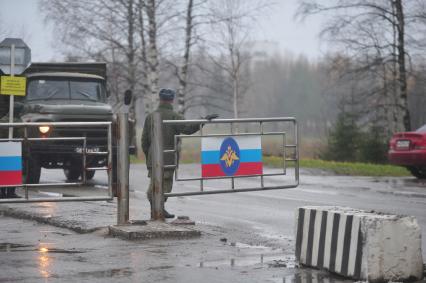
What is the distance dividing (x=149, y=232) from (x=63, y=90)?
11195 millimetres

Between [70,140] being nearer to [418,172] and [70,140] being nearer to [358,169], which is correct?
[418,172]

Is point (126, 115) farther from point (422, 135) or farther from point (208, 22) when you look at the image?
point (208, 22)

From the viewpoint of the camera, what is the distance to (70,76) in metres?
20.5

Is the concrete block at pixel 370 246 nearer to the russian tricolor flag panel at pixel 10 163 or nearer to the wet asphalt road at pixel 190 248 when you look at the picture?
the wet asphalt road at pixel 190 248

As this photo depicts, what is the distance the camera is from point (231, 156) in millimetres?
11562

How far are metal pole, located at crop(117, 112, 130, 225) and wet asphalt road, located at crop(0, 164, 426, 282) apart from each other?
13.9 inches

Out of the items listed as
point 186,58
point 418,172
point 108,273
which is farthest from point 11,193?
point 186,58

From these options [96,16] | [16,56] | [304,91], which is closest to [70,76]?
[16,56]

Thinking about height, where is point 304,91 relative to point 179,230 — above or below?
above

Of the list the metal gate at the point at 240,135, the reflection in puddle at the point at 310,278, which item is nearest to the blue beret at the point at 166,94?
the metal gate at the point at 240,135

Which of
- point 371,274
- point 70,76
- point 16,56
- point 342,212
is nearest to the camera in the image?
point 371,274

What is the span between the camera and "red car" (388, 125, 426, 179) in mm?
20703

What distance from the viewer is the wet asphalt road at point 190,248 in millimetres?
7363

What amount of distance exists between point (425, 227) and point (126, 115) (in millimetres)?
4195
